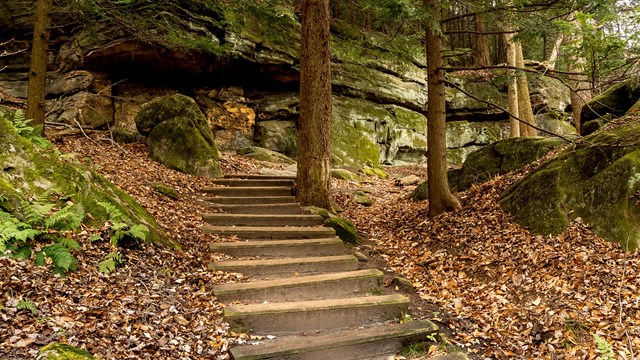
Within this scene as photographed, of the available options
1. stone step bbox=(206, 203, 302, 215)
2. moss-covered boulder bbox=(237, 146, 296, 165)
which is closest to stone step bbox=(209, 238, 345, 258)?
stone step bbox=(206, 203, 302, 215)

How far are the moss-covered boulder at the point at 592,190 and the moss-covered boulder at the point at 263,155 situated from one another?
377 inches

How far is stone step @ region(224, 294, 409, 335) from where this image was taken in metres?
5.04

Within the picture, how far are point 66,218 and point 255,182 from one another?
6.42 meters

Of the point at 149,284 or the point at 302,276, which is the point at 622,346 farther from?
the point at 149,284

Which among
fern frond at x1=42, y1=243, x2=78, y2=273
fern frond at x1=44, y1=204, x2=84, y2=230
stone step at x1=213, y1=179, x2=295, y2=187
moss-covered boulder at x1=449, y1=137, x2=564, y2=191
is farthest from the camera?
stone step at x1=213, y1=179, x2=295, y2=187

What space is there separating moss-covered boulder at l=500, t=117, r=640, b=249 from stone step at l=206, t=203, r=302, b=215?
14.5 ft

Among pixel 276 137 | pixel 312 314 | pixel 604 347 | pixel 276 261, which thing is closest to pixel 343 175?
pixel 276 137

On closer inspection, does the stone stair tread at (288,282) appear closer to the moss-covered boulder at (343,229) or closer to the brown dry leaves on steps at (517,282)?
the brown dry leaves on steps at (517,282)

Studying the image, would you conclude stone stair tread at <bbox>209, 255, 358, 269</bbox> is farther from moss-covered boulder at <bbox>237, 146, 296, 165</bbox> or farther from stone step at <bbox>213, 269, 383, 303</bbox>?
moss-covered boulder at <bbox>237, 146, 296, 165</bbox>

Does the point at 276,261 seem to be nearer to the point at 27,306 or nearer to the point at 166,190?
the point at 27,306

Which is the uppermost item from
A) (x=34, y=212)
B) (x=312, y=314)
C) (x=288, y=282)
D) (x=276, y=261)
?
(x=34, y=212)

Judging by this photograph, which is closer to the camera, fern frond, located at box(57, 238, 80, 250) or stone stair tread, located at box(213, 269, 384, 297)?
fern frond, located at box(57, 238, 80, 250)

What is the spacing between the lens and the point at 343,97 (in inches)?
786

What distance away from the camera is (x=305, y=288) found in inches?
232
